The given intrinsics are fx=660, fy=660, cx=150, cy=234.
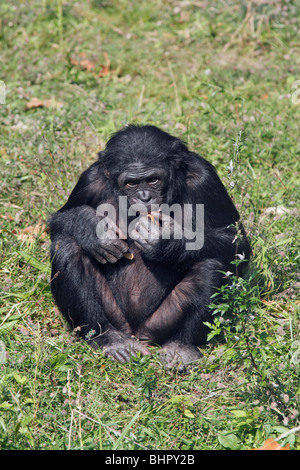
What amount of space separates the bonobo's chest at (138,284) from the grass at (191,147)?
51 cm

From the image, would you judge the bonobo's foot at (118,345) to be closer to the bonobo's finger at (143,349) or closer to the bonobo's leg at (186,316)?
the bonobo's finger at (143,349)

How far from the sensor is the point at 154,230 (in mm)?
5555

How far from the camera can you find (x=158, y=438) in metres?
4.65

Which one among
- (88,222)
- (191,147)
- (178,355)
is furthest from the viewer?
(191,147)

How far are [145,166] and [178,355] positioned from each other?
1.64 metres

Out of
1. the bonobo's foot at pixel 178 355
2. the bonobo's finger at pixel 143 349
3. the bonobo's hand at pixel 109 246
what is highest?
the bonobo's hand at pixel 109 246

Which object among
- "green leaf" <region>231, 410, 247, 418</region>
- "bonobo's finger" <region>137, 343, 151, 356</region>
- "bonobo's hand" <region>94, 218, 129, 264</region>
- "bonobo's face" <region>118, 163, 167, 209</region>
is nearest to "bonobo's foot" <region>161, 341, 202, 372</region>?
"bonobo's finger" <region>137, 343, 151, 356</region>

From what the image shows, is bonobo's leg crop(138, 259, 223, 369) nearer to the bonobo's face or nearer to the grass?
the grass

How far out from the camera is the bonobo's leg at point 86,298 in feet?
19.0

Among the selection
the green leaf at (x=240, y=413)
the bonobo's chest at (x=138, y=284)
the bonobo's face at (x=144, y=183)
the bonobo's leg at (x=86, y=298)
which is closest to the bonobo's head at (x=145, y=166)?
the bonobo's face at (x=144, y=183)

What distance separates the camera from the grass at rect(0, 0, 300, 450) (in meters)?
4.72

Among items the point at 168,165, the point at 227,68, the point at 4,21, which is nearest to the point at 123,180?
the point at 168,165

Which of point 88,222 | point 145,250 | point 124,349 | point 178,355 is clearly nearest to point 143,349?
point 124,349

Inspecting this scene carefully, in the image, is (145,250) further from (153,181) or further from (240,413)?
(240,413)
